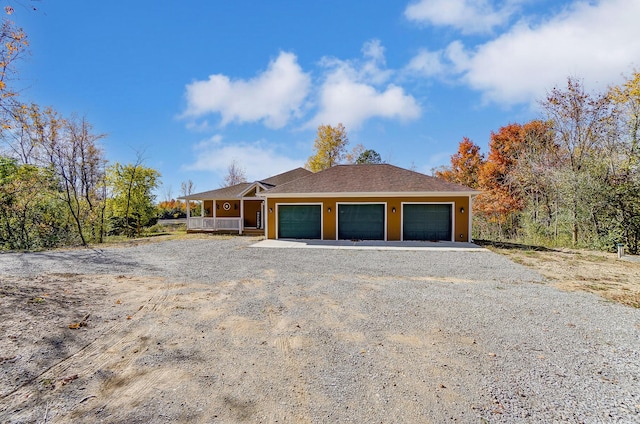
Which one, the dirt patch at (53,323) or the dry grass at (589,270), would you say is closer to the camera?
the dirt patch at (53,323)

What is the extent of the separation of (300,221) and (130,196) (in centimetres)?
1513

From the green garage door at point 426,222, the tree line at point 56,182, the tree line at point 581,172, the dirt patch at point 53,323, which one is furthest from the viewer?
the green garage door at point 426,222

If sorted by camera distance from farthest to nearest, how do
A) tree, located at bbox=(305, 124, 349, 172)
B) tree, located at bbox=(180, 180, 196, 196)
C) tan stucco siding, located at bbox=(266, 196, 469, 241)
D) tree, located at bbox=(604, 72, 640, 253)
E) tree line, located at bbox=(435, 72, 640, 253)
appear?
1. tree, located at bbox=(180, 180, 196, 196)
2. tree, located at bbox=(305, 124, 349, 172)
3. tan stucco siding, located at bbox=(266, 196, 469, 241)
4. tree line, located at bbox=(435, 72, 640, 253)
5. tree, located at bbox=(604, 72, 640, 253)

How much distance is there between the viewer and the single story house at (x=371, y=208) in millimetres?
12945

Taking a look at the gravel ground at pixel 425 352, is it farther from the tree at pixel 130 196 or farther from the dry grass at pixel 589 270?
the tree at pixel 130 196

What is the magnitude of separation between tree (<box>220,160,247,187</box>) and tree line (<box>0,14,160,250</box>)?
13.7 m

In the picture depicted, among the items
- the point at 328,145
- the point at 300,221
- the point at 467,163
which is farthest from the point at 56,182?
the point at 467,163

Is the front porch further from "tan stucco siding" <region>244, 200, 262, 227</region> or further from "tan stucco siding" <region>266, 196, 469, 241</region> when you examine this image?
"tan stucco siding" <region>266, 196, 469, 241</region>

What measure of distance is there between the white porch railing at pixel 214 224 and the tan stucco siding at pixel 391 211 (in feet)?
14.3

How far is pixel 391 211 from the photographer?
43.4 feet

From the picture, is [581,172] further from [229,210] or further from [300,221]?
[229,210]

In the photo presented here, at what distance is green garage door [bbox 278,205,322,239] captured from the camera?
13906mm

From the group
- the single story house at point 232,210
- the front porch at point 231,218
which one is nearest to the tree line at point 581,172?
the single story house at point 232,210

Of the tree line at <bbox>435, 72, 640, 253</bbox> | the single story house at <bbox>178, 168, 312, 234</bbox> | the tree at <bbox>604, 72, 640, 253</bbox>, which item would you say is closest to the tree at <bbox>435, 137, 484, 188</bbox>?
the tree line at <bbox>435, 72, 640, 253</bbox>
